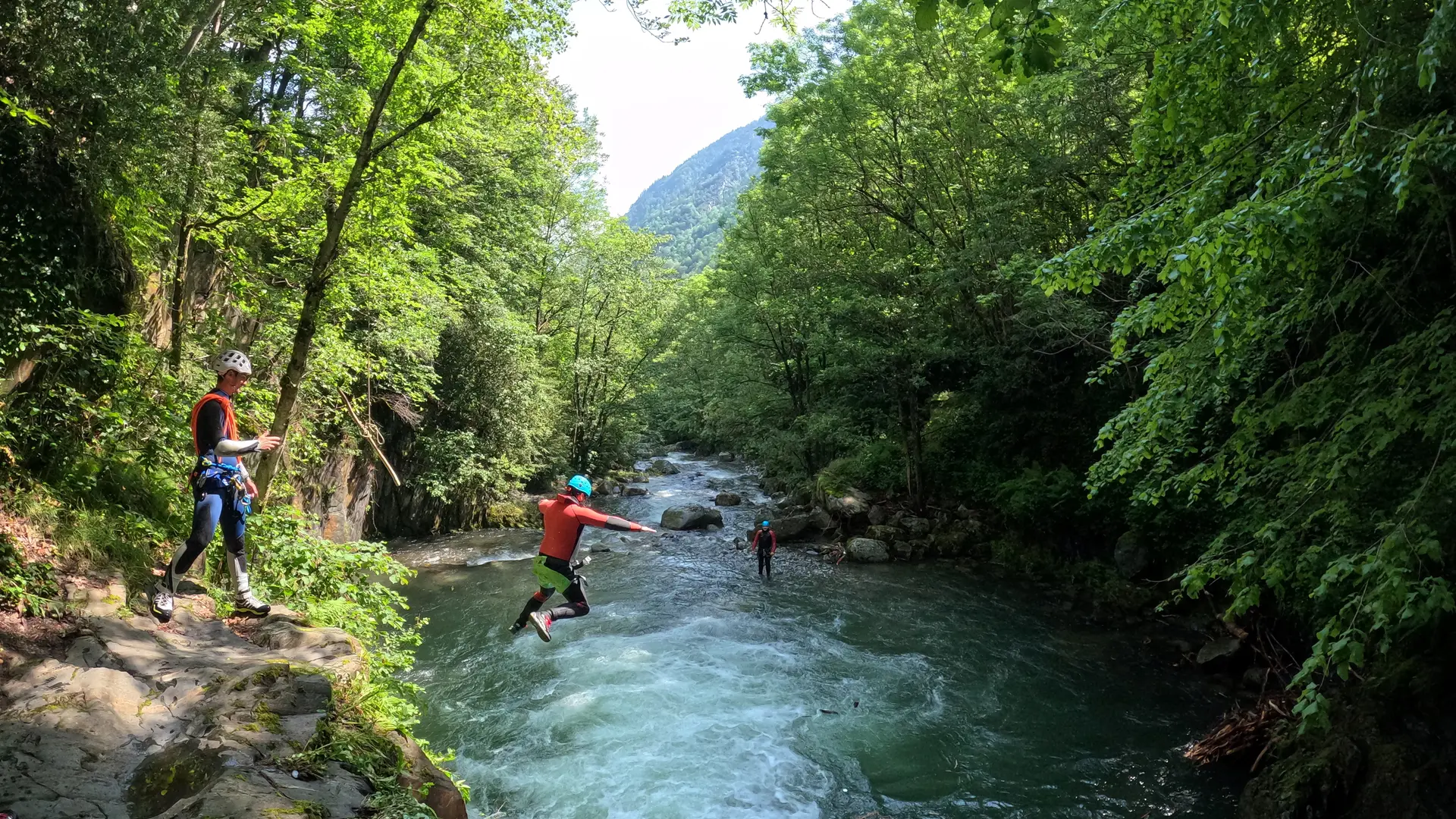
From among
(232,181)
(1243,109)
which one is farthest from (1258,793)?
(232,181)

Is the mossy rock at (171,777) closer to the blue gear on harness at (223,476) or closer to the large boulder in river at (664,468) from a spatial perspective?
the blue gear on harness at (223,476)

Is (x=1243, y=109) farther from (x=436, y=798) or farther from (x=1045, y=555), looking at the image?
(x=1045, y=555)

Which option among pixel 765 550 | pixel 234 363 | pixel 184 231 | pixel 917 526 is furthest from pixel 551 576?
pixel 917 526

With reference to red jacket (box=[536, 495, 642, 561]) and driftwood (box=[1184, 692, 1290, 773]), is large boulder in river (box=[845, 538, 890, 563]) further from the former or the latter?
red jacket (box=[536, 495, 642, 561])

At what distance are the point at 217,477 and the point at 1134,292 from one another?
10474mm

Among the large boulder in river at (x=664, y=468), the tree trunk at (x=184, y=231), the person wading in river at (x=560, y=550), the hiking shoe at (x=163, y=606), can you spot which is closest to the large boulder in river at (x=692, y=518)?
the person wading in river at (x=560, y=550)

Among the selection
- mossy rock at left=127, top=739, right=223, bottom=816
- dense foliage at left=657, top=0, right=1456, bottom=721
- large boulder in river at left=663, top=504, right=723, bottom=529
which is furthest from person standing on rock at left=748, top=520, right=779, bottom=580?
mossy rock at left=127, top=739, right=223, bottom=816

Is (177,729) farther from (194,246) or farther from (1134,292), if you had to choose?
(1134,292)

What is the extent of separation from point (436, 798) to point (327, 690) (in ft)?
3.39

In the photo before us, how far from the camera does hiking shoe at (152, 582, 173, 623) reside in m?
5.18

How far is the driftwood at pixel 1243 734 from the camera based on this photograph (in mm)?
7707

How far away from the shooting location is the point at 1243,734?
7793 millimetres

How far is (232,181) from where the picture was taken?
311 inches

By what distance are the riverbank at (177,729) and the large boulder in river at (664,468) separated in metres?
30.3
